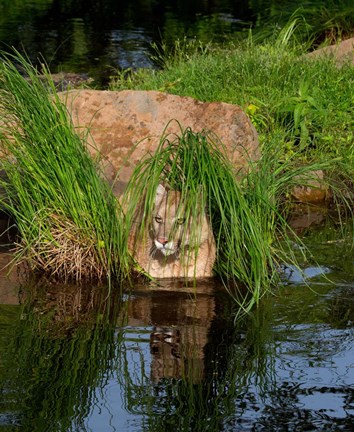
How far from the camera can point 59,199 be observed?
24.4 ft

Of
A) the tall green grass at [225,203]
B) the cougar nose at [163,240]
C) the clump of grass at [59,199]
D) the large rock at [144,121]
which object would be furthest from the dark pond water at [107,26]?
the cougar nose at [163,240]

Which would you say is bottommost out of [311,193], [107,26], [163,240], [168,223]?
[163,240]

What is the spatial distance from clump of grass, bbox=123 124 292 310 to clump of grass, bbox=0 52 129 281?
0.75ft

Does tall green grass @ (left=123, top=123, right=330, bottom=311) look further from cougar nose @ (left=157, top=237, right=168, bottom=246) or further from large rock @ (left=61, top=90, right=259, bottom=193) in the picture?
large rock @ (left=61, top=90, right=259, bottom=193)

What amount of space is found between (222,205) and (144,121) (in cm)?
138

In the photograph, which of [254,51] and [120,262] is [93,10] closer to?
[254,51]

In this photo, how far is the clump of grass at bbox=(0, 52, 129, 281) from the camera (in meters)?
7.38

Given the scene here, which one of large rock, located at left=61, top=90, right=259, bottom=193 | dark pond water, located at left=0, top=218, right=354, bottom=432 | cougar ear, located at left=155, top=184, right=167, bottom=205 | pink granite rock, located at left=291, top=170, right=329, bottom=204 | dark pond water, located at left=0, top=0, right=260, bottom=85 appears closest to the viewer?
dark pond water, located at left=0, top=218, right=354, bottom=432

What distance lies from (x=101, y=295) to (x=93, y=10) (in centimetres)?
1316

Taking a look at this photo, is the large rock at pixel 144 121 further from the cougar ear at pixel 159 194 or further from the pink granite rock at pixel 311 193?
the pink granite rock at pixel 311 193

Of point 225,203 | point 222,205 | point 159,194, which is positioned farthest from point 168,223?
point 222,205

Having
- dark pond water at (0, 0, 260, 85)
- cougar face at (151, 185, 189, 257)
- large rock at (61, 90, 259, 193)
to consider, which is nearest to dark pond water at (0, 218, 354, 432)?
cougar face at (151, 185, 189, 257)

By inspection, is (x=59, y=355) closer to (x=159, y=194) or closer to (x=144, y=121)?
(x=159, y=194)

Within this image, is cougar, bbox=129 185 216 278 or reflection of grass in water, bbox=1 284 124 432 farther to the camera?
cougar, bbox=129 185 216 278
